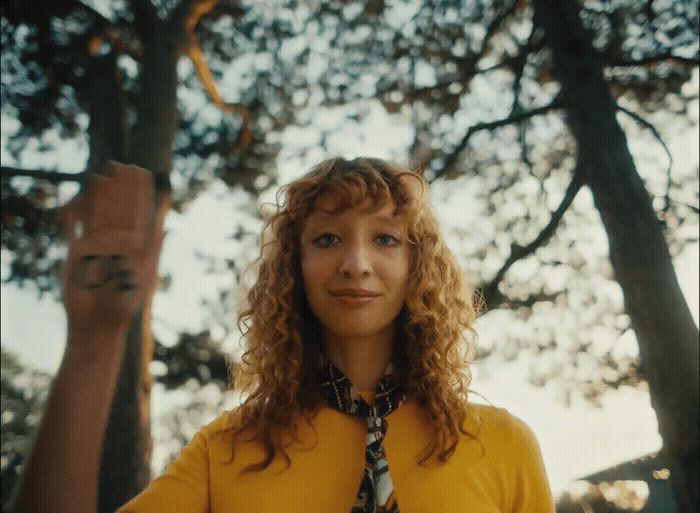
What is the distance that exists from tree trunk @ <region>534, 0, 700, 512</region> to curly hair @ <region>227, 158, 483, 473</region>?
2.05 metres

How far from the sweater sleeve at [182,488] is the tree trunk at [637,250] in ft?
9.33

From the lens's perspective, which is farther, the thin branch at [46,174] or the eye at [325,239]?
the thin branch at [46,174]

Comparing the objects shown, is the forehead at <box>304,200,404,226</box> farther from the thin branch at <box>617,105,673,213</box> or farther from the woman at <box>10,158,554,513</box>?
the thin branch at <box>617,105,673,213</box>

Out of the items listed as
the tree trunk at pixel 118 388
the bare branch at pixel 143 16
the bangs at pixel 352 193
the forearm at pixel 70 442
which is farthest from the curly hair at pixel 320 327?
the bare branch at pixel 143 16

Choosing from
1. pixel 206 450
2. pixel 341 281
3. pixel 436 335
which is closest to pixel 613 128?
pixel 436 335

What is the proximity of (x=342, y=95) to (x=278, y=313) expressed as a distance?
3.85 metres

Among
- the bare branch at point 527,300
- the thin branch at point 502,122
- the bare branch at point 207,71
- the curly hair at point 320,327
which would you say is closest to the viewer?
the curly hair at point 320,327

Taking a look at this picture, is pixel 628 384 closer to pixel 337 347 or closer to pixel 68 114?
pixel 337 347

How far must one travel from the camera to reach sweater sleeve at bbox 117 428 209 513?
127 cm

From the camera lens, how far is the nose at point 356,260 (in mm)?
1433

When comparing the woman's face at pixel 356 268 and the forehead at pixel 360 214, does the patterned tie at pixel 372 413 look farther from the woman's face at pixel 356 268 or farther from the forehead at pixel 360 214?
the forehead at pixel 360 214

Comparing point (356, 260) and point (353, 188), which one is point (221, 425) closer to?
point (356, 260)

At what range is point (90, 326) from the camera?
0.84 metres

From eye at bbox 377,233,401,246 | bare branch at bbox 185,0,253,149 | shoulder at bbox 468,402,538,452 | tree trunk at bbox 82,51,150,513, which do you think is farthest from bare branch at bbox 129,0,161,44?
shoulder at bbox 468,402,538,452
